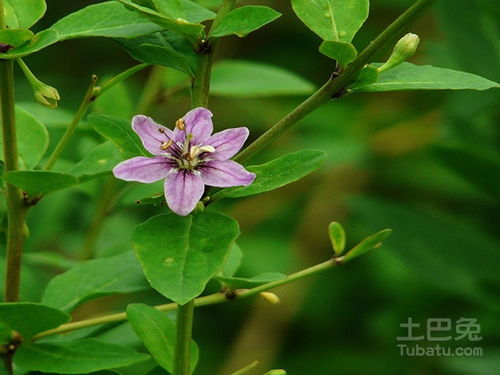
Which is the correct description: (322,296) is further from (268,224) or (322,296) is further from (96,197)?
(96,197)

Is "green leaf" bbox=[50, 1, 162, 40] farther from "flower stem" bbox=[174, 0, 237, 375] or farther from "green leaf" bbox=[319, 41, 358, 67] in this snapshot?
"green leaf" bbox=[319, 41, 358, 67]

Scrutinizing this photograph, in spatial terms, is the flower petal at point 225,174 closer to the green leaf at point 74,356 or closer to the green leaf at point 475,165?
the green leaf at point 74,356

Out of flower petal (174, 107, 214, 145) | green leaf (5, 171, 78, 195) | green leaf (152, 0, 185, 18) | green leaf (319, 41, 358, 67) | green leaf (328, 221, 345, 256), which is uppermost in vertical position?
green leaf (152, 0, 185, 18)

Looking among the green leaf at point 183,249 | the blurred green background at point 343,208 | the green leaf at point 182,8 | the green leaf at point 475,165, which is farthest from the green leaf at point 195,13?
the green leaf at point 475,165

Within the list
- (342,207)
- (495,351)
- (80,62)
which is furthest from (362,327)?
(80,62)

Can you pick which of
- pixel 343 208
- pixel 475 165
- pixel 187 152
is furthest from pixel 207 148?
pixel 343 208

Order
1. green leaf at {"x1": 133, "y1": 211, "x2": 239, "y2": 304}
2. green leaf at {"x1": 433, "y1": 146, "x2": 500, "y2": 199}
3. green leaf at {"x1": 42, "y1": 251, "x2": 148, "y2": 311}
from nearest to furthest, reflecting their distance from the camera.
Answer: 1. green leaf at {"x1": 133, "y1": 211, "x2": 239, "y2": 304}
2. green leaf at {"x1": 42, "y1": 251, "x2": 148, "y2": 311}
3. green leaf at {"x1": 433, "y1": 146, "x2": 500, "y2": 199}

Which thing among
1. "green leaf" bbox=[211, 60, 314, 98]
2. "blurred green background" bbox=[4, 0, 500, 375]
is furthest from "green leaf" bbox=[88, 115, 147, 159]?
"green leaf" bbox=[211, 60, 314, 98]
